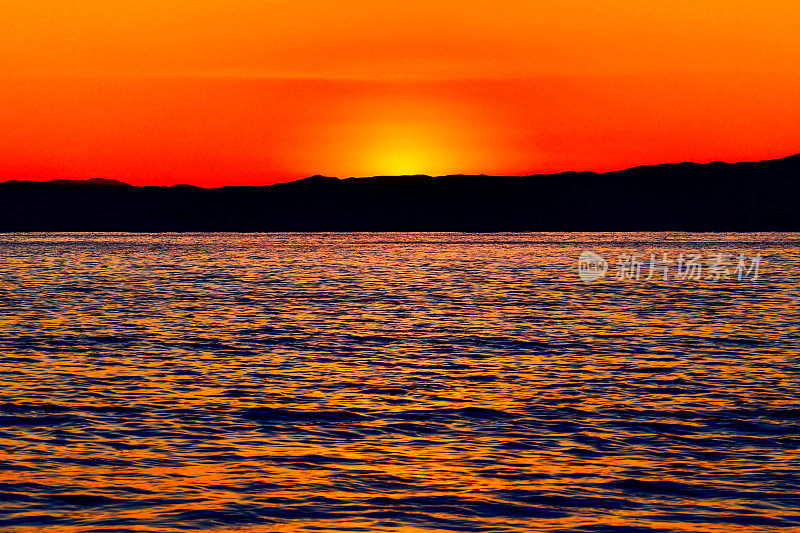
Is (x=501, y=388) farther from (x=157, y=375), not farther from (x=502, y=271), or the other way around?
(x=502, y=271)

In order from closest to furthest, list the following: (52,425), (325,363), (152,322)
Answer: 1. (52,425)
2. (325,363)
3. (152,322)

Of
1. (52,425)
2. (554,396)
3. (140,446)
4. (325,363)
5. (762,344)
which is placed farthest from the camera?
(762,344)

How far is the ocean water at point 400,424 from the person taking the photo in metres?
13.5

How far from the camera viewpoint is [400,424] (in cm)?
1880

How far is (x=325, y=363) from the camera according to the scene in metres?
27.0

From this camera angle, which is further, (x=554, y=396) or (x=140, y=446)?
(x=554, y=396)

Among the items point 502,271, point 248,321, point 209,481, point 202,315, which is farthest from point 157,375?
point 502,271

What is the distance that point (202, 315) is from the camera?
42281 mm

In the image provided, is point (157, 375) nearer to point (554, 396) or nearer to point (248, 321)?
point (554, 396)

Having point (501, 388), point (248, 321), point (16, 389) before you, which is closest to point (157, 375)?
point (16, 389)

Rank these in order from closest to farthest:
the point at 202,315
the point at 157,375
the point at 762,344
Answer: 1. the point at 157,375
2. the point at 762,344
3. the point at 202,315

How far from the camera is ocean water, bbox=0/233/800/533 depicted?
44.4ft

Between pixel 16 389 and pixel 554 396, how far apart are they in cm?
1077

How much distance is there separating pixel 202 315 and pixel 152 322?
3.38 m
